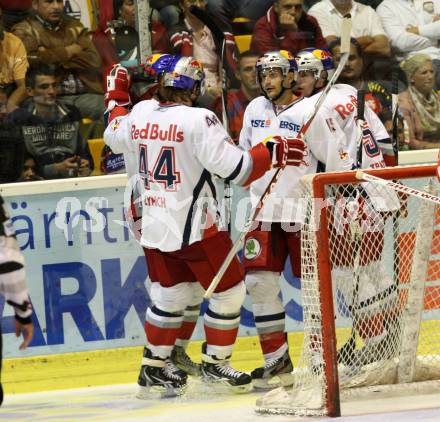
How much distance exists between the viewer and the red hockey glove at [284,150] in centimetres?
483

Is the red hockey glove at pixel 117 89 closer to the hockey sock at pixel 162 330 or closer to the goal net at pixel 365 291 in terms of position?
the hockey sock at pixel 162 330

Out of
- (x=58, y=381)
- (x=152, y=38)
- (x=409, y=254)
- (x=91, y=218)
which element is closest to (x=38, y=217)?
(x=91, y=218)

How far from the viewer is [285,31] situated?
21.9ft

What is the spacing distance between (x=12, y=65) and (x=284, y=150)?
2.15 metres

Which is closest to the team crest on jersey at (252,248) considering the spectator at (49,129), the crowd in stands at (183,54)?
the crowd in stands at (183,54)

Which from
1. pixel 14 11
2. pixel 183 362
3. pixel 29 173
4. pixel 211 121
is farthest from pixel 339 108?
pixel 14 11

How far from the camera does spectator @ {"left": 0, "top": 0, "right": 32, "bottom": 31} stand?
21.1ft

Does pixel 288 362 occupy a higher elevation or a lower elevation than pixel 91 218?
lower

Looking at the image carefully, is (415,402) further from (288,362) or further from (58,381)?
(58,381)

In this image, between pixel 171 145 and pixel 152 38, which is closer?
pixel 171 145

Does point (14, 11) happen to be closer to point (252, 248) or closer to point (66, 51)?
point (66, 51)

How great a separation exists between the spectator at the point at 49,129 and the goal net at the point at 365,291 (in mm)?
1740

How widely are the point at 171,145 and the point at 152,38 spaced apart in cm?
170

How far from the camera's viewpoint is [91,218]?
600 centimetres
